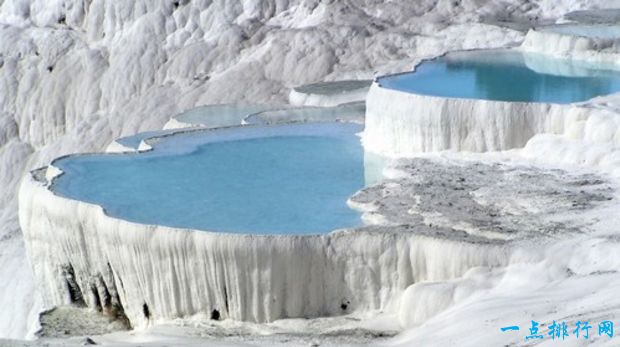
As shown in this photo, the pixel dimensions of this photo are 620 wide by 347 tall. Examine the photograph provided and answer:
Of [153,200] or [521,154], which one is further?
[521,154]

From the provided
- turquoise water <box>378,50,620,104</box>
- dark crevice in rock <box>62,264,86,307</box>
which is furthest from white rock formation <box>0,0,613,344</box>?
dark crevice in rock <box>62,264,86,307</box>

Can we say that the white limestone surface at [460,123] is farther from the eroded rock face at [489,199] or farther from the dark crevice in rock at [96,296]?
the dark crevice in rock at [96,296]

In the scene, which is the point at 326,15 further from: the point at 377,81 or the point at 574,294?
the point at 574,294

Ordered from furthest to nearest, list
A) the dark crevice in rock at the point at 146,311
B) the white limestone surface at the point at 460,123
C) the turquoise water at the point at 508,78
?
the turquoise water at the point at 508,78 < the white limestone surface at the point at 460,123 < the dark crevice in rock at the point at 146,311

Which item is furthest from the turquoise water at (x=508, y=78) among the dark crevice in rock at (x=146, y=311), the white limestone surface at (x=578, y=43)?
the dark crevice in rock at (x=146, y=311)

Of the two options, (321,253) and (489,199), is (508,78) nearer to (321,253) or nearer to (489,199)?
(489,199)

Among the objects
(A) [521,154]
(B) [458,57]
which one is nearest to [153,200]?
(A) [521,154]

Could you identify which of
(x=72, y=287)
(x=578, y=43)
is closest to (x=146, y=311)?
(x=72, y=287)
